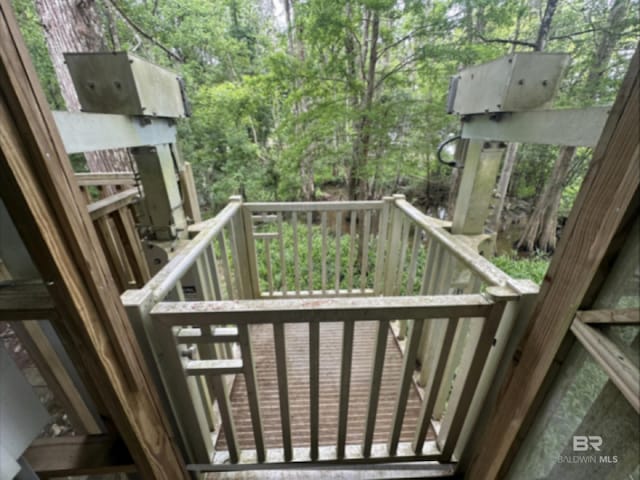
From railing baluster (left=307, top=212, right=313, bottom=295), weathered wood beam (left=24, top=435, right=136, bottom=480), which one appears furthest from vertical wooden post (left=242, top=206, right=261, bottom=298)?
weathered wood beam (left=24, top=435, right=136, bottom=480)

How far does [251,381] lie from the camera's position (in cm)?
104

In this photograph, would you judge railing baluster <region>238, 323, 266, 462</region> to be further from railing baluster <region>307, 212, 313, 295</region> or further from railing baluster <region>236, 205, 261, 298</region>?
railing baluster <region>307, 212, 313, 295</region>

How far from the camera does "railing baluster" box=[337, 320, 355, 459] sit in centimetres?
94

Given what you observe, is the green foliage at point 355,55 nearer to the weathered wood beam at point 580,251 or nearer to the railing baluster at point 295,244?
the railing baluster at point 295,244

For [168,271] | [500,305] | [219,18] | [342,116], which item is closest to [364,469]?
[500,305]

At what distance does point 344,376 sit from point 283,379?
0.82 feet

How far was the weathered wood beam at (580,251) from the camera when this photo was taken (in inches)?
20.2

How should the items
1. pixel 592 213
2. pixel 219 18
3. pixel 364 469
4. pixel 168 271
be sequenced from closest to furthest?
pixel 592 213, pixel 168 271, pixel 364 469, pixel 219 18

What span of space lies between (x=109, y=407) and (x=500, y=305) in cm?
129

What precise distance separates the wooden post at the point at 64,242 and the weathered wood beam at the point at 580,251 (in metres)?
1.16

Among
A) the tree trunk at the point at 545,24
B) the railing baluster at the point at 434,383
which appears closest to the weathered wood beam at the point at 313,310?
the railing baluster at the point at 434,383

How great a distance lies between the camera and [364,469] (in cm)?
131

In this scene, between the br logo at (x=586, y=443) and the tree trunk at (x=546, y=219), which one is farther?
the tree trunk at (x=546, y=219)

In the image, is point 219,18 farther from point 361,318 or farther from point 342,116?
point 361,318
